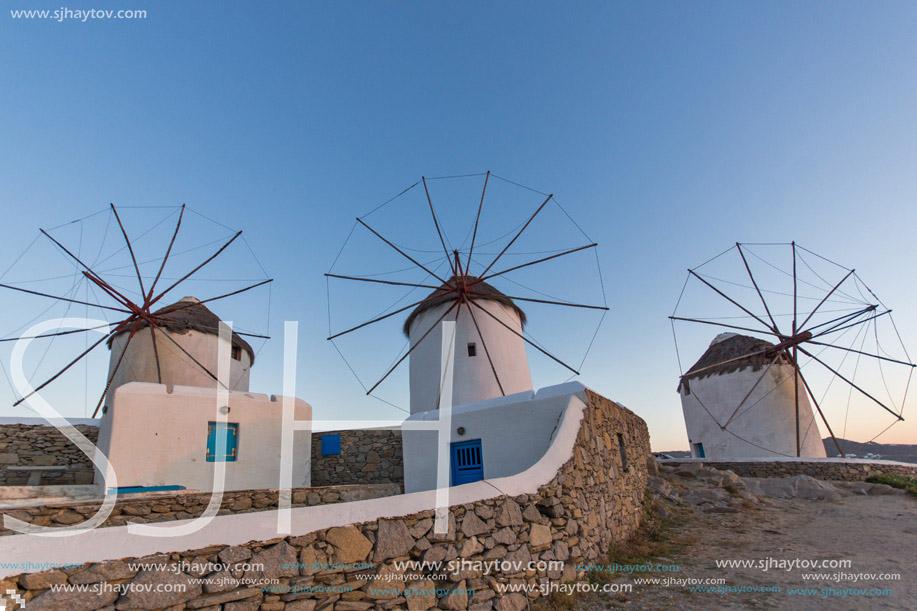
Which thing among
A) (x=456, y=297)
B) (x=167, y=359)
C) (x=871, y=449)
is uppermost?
(x=456, y=297)

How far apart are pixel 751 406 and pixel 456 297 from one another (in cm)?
1284

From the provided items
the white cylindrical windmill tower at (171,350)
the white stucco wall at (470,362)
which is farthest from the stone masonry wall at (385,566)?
the white cylindrical windmill tower at (171,350)

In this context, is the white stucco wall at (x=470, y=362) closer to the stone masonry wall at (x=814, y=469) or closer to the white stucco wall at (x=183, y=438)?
the white stucco wall at (x=183, y=438)

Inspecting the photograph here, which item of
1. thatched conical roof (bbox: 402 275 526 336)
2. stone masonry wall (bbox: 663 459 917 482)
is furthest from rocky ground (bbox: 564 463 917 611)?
thatched conical roof (bbox: 402 275 526 336)

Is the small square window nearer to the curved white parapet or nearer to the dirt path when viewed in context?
the curved white parapet

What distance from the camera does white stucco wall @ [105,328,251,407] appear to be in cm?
1387

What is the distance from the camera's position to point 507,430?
815cm

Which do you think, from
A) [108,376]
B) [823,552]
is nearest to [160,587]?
[823,552]

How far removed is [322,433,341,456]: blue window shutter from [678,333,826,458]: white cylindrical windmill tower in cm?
1361

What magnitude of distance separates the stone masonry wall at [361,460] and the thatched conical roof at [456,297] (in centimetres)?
437

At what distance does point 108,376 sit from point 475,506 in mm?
15006

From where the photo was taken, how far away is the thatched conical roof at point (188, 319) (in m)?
14.1

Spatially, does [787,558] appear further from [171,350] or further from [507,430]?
[171,350]

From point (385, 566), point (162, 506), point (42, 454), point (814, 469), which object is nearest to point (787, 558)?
point (385, 566)
